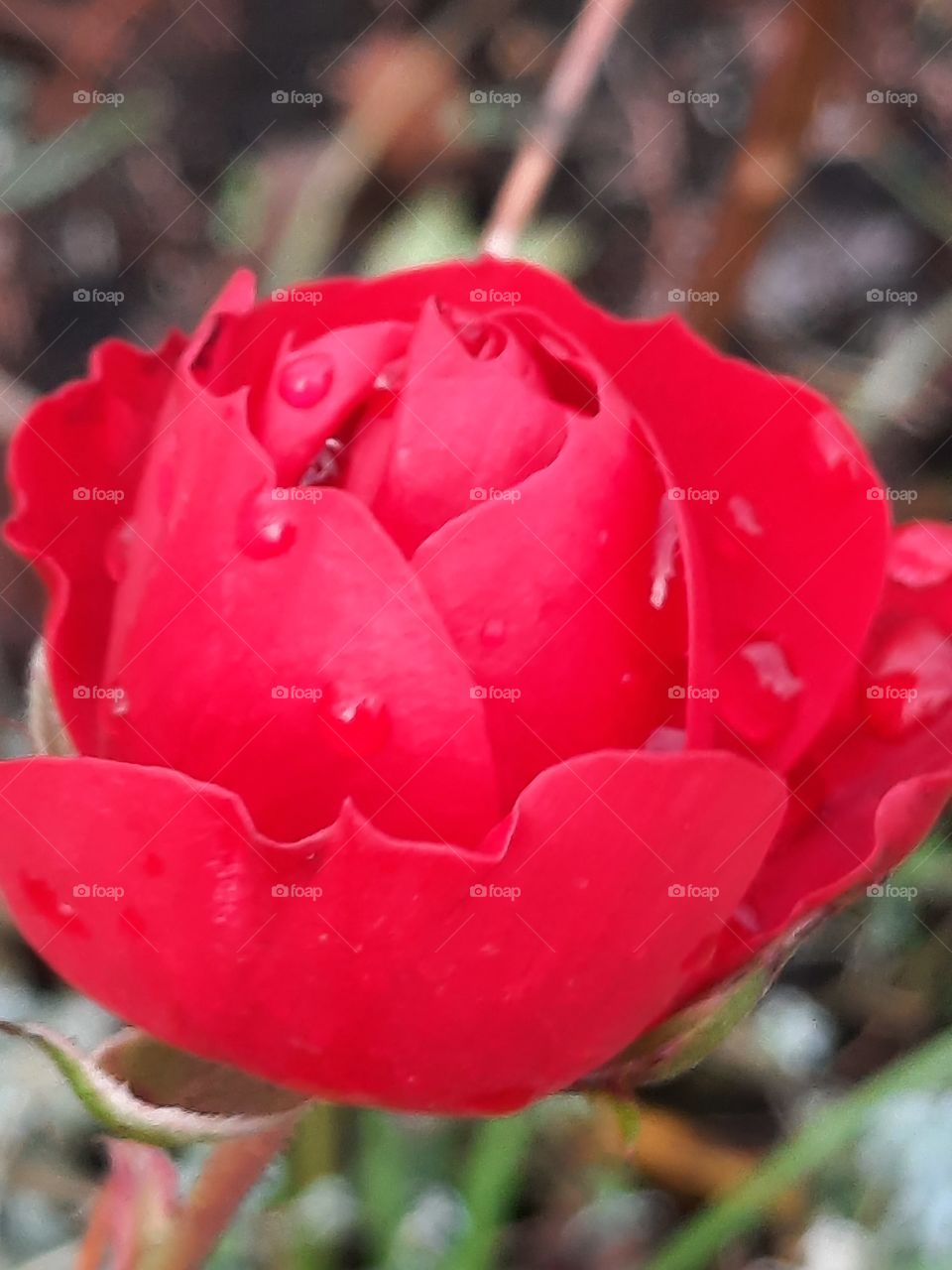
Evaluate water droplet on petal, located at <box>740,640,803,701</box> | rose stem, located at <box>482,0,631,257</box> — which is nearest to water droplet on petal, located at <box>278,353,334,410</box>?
A: water droplet on petal, located at <box>740,640,803,701</box>

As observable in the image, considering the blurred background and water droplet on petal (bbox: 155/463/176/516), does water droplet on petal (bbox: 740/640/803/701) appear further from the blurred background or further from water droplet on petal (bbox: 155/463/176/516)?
the blurred background

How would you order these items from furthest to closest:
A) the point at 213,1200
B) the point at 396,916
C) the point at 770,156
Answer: the point at 770,156 < the point at 213,1200 < the point at 396,916

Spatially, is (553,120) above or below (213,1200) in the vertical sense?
above

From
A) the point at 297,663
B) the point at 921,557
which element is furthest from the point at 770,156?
the point at 297,663

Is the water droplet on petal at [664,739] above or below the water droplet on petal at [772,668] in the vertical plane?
above

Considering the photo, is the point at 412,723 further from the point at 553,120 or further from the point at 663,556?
the point at 553,120

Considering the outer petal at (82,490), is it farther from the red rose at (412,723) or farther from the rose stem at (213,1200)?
the rose stem at (213,1200)

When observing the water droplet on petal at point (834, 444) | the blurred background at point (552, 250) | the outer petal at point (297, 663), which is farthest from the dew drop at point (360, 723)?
the blurred background at point (552, 250)
